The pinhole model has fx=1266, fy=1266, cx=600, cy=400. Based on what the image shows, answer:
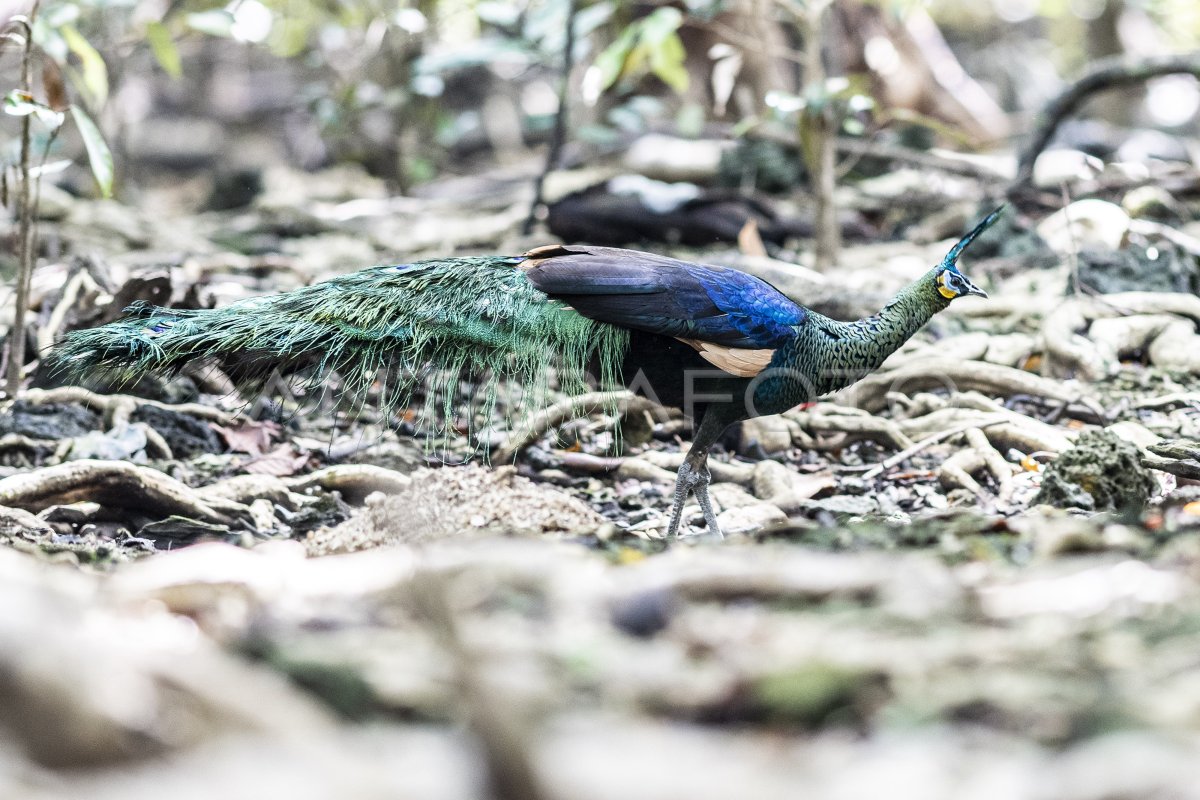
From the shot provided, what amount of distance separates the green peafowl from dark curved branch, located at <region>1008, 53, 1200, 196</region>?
4.07 meters

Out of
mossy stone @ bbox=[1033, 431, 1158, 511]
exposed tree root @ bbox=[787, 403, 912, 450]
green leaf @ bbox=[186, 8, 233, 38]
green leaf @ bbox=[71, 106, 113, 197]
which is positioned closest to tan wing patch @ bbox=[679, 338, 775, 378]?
mossy stone @ bbox=[1033, 431, 1158, 511]

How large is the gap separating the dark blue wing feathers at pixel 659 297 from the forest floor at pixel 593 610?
686mm

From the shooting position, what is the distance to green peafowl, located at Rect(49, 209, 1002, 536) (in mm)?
4293

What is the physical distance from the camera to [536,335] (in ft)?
14.6

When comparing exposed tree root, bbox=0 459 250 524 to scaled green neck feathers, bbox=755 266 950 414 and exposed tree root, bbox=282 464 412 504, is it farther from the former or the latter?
scaled green neck feathers, bbox=755 266 950 414

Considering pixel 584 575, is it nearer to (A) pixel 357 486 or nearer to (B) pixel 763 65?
(A) pixel 357 486

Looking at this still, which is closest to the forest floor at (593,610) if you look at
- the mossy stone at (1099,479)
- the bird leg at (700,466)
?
the mossy stone at (1099,479)

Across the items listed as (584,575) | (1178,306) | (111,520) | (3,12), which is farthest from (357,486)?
(1178,306)

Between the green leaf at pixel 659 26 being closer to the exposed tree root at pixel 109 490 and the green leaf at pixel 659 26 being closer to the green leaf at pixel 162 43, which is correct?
the green leaf at pixel 162 43

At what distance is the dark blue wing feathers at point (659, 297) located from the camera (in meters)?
4.44

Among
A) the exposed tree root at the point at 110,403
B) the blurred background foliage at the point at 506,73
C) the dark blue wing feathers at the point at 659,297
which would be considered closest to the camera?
the dark blue wing feathers at the point at 659,297

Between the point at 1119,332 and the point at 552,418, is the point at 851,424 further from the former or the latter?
the point at 1119,332

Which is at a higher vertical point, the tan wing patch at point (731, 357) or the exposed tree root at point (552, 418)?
the tan wing patch at point (731, 357)

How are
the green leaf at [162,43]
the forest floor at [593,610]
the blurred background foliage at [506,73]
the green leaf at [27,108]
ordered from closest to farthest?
the forest floor at [593,610] → the green leaf at [27,108] → the green leaf at [162,43] → the blurred background foliage at [506,73]
